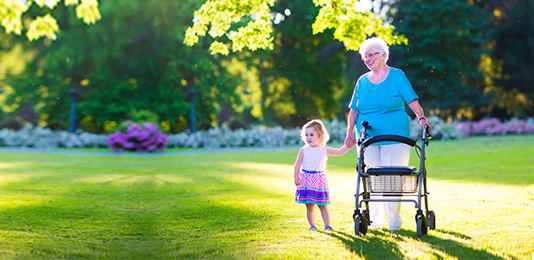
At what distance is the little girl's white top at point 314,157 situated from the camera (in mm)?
5695

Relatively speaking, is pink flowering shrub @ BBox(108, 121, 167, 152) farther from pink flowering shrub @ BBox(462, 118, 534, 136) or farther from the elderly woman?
pink flowering shrub @ BBox(462, 118, 534, 136)

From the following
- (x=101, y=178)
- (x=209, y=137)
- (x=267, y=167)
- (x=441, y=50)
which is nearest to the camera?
(x=101, y=178)

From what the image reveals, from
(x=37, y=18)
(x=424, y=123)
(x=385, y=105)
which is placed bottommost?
(x=424, y=123)

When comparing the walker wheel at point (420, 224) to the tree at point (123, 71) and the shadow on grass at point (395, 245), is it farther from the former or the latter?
the tree at point (123, 71)

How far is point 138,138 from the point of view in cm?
1873

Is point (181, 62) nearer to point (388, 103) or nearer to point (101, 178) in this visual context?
point (101, 178)

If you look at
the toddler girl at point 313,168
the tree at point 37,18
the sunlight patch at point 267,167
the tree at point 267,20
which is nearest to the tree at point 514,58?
the sunlight patch at point 267,167

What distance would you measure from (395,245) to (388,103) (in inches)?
51.8

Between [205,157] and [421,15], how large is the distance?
14.6 metres

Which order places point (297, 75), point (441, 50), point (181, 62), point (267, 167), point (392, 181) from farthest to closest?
point (297, 75) → point (441, 50) → point (181, 62) → point (267, 167) → point (392, 181)

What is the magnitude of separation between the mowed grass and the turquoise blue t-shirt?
0.96 m

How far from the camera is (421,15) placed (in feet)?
89.4

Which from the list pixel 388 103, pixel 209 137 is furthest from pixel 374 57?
pixel 209 137

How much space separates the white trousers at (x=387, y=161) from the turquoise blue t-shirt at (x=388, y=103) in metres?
0.09
